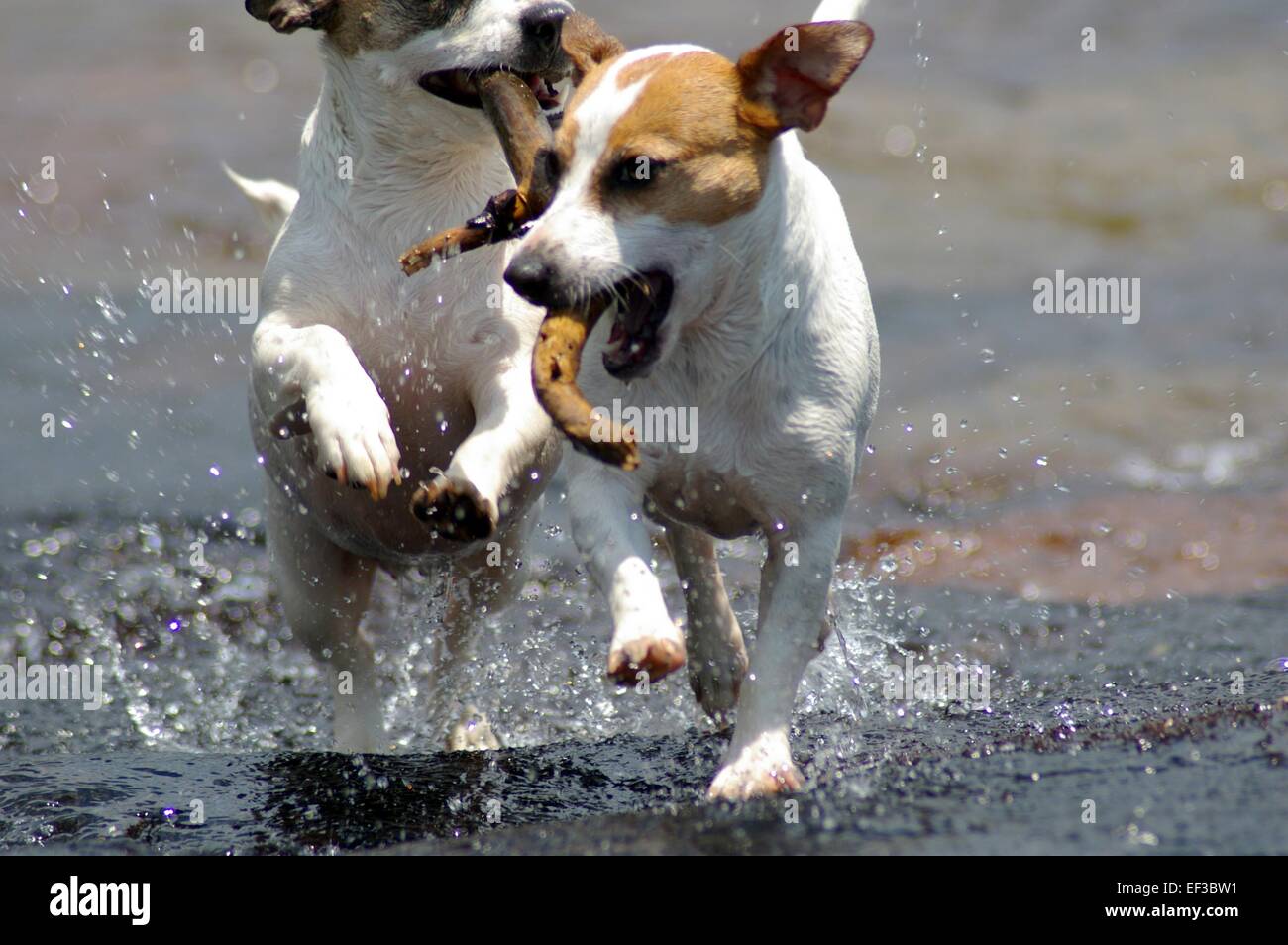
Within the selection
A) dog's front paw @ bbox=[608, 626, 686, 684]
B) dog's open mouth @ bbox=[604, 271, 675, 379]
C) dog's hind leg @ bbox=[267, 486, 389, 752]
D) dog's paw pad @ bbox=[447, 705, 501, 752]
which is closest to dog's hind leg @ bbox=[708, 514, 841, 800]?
dog's front paw @ bbox=[608, 626, 686, 684]

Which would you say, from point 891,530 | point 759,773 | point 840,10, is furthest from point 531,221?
point 891,530

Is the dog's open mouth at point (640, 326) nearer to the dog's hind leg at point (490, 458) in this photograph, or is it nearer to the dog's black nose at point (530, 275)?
the dog's black nose at point (530, 275)

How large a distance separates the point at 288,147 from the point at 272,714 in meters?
7.93

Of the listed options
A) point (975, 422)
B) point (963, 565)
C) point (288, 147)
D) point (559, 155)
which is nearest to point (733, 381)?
point (559, 155)

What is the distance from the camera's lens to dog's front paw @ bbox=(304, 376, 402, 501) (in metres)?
4.05

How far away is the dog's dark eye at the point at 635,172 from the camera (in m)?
3.63

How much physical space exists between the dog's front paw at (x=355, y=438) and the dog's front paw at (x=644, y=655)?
851mm

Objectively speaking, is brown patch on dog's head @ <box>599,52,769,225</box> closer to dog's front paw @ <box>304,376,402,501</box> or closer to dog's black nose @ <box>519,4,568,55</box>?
dog's black nose @ <box>519,4,568,55</box>

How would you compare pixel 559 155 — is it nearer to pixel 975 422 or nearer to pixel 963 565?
pixel 963 565

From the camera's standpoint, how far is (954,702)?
5.07 m

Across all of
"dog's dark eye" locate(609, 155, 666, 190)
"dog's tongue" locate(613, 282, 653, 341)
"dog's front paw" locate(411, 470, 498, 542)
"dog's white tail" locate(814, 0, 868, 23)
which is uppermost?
"dog's white tail" locate(814, 0, 868, 23)

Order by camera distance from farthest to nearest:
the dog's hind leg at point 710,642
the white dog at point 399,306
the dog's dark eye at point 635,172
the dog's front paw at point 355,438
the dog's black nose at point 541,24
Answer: the dog's hind leg at point 710,642
the dog's black nose at point 541,24
the white dog at point 399,306
the dog's front paw at point 355,438
the dog's dark eye at point 635,172

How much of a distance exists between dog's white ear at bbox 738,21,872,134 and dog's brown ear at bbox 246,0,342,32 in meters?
1.40

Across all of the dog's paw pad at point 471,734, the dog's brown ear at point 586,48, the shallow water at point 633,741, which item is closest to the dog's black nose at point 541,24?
the dog's brown ear at point 586,48
